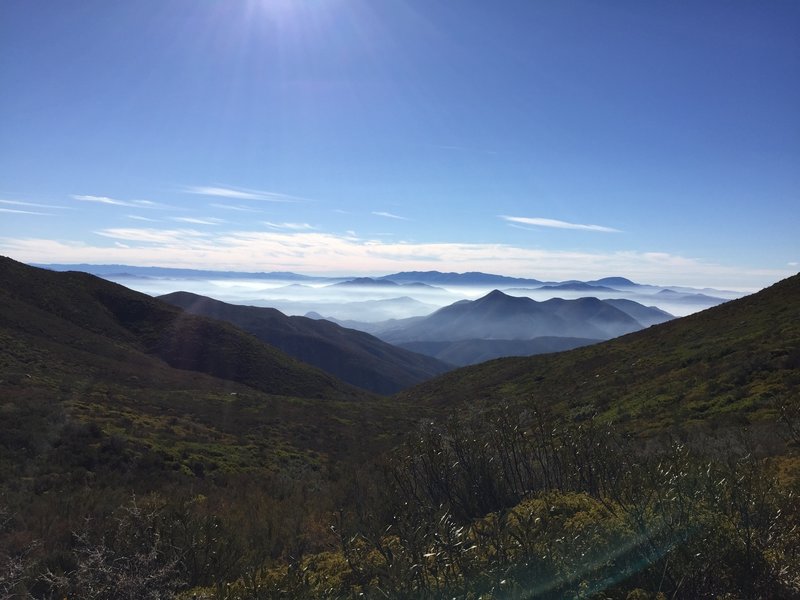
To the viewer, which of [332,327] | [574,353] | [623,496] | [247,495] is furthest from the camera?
[332,327]

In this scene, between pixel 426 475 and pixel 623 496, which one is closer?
pixel 623 496

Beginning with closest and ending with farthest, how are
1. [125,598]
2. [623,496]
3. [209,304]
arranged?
[125,598], [623,496], [209,304]

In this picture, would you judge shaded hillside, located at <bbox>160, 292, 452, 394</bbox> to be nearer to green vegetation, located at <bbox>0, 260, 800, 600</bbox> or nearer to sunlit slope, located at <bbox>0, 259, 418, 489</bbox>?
sunlit slope, located at <bbox>0, 259, 418, 489</bbox>

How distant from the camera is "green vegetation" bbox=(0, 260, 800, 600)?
13.3 feet

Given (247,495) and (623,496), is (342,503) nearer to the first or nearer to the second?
(247,495)

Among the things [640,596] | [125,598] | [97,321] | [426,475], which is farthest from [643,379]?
[97,321]

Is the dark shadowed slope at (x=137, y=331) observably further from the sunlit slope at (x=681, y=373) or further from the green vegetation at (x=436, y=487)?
the sunlit slope at (x=681, y=373)

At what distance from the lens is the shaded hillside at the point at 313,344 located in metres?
138

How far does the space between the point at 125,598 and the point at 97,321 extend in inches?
2570

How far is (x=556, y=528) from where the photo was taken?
4.54 m

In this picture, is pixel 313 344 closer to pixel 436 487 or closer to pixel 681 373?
pixel 681 373

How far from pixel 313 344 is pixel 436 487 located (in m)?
141

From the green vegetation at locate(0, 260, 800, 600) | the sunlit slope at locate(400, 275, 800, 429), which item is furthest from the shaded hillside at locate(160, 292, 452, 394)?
A: the green vegetation at locate(0, 260, 800, 600)

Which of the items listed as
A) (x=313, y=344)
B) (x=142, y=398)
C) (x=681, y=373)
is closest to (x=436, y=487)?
(x=681, y=373)
